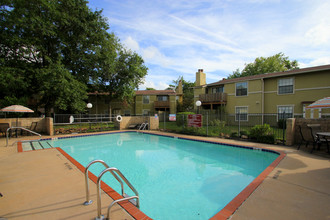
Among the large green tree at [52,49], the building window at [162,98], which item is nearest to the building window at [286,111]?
the building window at [162,98]

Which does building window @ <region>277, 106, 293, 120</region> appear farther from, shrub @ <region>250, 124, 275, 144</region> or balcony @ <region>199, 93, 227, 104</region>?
shrub @ <region>250, 124, 275, 144</region>

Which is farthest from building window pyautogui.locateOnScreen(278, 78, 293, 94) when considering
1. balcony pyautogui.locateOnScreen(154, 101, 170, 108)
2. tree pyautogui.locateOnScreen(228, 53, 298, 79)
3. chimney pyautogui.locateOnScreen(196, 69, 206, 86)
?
balcony pyautogui.locateOnScreen(154, 101, 170, 108)

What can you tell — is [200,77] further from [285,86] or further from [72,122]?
[72,122]

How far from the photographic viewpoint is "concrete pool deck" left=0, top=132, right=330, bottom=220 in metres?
2.67

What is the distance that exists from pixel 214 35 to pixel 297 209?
38.3 feet

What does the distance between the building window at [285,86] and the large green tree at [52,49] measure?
63.5 feet

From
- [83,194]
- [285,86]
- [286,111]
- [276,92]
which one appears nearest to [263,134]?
[83,194]

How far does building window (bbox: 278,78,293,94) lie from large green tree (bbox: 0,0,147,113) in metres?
19.3

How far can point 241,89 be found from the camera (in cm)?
1927

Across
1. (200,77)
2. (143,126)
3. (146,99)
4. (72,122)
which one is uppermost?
(200,77)

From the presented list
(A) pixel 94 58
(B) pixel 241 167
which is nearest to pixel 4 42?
(A) pixel 94 58

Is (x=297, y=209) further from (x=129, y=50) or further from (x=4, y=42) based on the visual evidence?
(x=129, y=50)

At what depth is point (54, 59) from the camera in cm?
1605

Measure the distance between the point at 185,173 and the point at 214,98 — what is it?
1596cm
